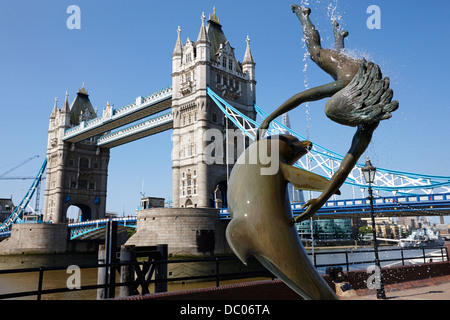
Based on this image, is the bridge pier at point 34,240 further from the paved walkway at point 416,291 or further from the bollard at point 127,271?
the paved walkway at point 416,291

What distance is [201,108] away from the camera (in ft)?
117

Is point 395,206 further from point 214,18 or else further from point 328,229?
point 328,229

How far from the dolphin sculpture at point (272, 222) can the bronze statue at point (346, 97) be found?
238 millimetres

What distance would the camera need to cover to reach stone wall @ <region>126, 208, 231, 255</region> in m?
27.3

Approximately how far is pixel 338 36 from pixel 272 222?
217 centimetres

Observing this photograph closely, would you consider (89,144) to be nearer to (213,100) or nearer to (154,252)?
(213,100)

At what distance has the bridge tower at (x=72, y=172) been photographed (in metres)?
53.4

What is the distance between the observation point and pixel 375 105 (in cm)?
327

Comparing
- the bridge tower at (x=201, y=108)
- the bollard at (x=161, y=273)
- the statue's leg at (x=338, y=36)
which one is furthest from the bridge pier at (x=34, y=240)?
the statue's leg at (x=338, y=36)

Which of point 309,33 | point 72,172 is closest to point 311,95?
point 309,33

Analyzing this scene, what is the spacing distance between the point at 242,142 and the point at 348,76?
3515cm

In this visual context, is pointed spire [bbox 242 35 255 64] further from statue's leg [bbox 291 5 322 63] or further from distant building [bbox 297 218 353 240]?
distant building [bbox 297 218 353 240]
